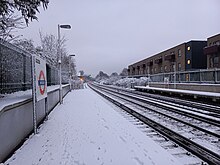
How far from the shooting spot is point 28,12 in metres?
8.17

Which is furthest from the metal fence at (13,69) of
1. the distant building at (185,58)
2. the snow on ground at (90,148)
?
the distant building at (185,58)

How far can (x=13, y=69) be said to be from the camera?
336 inches

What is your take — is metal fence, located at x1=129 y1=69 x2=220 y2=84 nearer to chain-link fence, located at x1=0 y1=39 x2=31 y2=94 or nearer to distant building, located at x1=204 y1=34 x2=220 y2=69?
distant building, located at x1=204 y1=34 x2=220 y2=69

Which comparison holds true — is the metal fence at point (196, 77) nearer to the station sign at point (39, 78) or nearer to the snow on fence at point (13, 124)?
the station sign at point (39, 78)

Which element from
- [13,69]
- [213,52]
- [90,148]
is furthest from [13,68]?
[213,52]

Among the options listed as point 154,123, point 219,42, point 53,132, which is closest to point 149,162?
point 53,132

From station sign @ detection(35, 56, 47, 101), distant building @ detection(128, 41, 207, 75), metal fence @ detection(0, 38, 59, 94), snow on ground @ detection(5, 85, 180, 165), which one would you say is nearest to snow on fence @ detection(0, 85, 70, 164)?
snow on ground @ detection(5, 85, 180, 165)

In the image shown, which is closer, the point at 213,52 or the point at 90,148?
Answer: the point at 90,148

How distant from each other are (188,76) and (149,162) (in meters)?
24.5

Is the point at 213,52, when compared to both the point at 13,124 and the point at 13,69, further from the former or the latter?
the point at 13,124

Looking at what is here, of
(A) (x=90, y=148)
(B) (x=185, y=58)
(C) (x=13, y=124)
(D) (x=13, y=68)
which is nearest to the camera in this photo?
(C) (x=13, y=124)

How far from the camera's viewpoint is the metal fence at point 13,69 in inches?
297

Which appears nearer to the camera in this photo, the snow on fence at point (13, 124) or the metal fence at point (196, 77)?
the snow on fence at point (13, 124)

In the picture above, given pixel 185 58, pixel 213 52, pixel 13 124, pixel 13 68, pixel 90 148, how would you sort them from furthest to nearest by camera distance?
pixel 185 58
pixel 213 52
pixel 13 68
pixel 90 148
pixel 13 124
